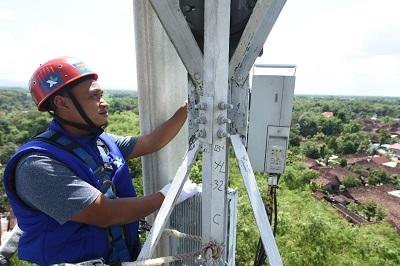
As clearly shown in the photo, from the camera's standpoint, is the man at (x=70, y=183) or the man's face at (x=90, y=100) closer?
the man at (x=70, y=183)

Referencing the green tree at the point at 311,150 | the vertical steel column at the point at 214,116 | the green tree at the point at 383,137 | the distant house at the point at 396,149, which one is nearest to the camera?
the vertical steel column at the point at 214,116

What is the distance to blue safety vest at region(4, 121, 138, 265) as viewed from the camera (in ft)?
5.04

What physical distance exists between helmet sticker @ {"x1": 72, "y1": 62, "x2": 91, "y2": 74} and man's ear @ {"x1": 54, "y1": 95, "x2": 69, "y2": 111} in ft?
0.65

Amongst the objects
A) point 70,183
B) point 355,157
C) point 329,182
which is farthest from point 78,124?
point 355,157

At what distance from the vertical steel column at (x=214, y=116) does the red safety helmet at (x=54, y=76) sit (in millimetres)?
860

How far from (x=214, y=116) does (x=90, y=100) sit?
0.86 meters

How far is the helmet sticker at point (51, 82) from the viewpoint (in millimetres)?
1653

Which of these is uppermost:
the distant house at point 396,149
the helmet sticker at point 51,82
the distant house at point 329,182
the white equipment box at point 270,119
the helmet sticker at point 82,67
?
the helmet sticker at point 82,67

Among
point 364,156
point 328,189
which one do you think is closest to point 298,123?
point 364,156

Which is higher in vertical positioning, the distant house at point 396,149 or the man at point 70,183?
the man at point 70,183

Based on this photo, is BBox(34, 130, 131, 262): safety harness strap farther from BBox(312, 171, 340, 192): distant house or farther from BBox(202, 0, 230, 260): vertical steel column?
BBox(312, 171, 340, 192): distant house

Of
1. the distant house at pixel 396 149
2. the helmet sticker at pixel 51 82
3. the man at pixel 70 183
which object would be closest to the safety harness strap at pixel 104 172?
the man at pixel 70 183

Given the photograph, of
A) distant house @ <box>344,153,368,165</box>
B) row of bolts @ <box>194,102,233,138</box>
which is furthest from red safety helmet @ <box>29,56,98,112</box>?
distant house @ <box>344,153,368,165</box>

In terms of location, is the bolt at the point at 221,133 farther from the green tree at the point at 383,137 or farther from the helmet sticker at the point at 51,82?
the green tree at the point at 383,137
